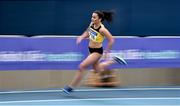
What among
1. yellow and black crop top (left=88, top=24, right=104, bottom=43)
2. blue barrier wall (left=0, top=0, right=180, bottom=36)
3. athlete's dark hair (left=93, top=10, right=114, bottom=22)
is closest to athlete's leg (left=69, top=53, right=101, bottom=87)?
yellow and black crop top (left=88, top=24, right=104, bottom=43)

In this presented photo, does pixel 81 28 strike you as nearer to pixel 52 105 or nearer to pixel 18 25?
pixel 18 25

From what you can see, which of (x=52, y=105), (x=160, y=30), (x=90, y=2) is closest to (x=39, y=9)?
(x=90, y=2)

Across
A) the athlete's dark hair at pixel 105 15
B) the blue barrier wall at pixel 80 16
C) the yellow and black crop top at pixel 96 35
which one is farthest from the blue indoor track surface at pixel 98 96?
the blue barrier wall at pixel 80 16

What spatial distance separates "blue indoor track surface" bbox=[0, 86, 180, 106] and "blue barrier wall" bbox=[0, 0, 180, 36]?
6.83 m

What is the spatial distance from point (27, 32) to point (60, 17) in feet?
4.29

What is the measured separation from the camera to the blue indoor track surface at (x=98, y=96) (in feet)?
33.2

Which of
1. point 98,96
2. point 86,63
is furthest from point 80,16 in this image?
point 86,63

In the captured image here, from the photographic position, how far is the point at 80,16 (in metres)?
18.9

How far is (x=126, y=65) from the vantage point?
12.6 m

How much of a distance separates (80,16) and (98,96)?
324 inches

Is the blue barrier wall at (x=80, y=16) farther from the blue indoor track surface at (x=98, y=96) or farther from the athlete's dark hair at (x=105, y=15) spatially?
the athlete's dark hair at (x=105, y=15)

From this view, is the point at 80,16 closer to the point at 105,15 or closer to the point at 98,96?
the point at 105,15

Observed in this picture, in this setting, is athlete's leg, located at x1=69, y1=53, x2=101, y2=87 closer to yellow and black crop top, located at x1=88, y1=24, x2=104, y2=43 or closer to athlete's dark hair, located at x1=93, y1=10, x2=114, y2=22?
yellow and black crop top, located at x1=88, y1=24, x2=104, y2=43

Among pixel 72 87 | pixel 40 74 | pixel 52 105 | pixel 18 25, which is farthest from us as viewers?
pixel 18 25
